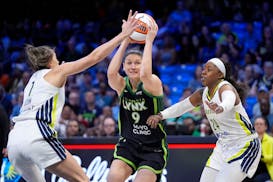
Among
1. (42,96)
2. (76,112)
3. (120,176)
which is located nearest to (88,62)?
(42,96)

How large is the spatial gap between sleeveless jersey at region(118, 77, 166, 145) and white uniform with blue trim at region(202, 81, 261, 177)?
55 cm

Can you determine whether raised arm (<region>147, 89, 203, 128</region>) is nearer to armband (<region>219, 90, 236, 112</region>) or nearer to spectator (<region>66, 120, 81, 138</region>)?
armband (<region>219, 90, 236, 112</region>)

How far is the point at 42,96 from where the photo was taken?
22.0 ft

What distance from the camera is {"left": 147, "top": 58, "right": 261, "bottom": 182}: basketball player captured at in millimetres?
7090

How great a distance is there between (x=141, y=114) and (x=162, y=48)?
8.30 m

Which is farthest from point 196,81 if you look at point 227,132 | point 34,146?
point 34,146

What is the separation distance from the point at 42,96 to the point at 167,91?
6777 millimetres

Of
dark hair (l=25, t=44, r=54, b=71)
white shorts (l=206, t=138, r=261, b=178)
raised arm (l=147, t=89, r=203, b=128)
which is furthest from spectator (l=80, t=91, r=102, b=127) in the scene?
dark hair (l=25, t=44, r=54, b=71)

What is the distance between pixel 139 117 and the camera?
732 centimetres

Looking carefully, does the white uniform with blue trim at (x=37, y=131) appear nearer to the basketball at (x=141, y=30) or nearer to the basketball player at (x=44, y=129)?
the basketball player at (x=44, y=129)

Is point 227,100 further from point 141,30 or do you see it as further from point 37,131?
point 37,131

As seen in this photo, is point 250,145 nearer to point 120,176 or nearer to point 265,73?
point 120,176

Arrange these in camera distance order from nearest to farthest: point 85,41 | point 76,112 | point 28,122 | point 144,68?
point 28,122 < point 144,68 < point 76,112 < point 85,41

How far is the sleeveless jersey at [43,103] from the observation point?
21.9 ft
